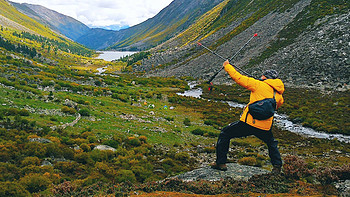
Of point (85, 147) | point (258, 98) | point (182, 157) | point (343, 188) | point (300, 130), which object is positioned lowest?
point (300, 130)

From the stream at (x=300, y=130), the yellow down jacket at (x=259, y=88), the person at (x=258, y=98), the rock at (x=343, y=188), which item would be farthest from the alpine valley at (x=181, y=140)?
the yellow down jacket at (x=259, y=88)

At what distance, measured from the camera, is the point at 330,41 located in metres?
55.8

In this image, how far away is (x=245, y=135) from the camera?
8.95m

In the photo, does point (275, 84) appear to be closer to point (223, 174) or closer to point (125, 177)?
point (223, 174)

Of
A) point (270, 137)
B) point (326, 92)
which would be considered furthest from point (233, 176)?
point (326, 92)

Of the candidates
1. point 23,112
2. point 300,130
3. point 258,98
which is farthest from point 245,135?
point 300,130

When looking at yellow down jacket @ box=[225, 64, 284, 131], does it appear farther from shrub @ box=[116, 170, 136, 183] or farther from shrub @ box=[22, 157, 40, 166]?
shrub @ box=[22, 157, 40, 166]

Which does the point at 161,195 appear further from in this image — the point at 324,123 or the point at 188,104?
the point at 188,104

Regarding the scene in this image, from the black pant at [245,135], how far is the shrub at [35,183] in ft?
26.1

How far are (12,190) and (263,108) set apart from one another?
10410 mm

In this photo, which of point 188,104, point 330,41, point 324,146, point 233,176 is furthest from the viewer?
point 330,41

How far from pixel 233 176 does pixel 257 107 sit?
342cm

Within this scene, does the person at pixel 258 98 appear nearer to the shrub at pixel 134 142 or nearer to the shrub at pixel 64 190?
the shrub at pixel 64 190

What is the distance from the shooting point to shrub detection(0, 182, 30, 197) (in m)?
8.51
